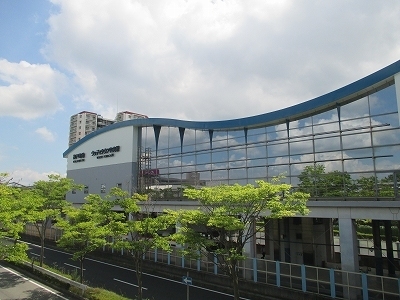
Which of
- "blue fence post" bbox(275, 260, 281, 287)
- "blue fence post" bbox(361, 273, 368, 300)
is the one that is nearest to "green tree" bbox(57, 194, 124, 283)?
"blue fence post" bbox(275, 260, 281, 287)

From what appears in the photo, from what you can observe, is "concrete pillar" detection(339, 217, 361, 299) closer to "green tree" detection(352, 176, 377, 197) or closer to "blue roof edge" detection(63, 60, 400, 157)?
"green tree" detection(352, 176, 377, 197)

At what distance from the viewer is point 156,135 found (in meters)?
31.3

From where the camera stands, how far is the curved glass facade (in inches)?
683

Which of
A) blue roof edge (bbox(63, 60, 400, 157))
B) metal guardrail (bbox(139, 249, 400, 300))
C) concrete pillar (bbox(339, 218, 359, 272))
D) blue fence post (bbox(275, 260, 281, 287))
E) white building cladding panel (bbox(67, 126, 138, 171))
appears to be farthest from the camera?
white building cladding panel (bbox(67, 126, 138, 171))

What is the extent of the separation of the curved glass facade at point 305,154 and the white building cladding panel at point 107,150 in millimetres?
3451

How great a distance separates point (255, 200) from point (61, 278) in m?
13.2

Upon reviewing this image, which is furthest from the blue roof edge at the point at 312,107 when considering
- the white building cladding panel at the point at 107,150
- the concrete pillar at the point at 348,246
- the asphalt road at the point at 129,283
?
the asphalt road at the point at 129,283

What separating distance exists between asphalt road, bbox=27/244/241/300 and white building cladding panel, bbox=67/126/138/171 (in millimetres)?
10662

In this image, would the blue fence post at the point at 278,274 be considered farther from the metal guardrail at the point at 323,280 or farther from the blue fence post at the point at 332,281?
the blue fence post at the point at 332,281

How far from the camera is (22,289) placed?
18.5 meters

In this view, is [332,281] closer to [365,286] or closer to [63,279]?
[365,286]

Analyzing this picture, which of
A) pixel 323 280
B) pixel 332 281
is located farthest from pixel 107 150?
pixel 332 281

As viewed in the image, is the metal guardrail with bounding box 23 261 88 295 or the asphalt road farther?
the asphalt road

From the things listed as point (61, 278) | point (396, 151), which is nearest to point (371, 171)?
point (396, 151)
